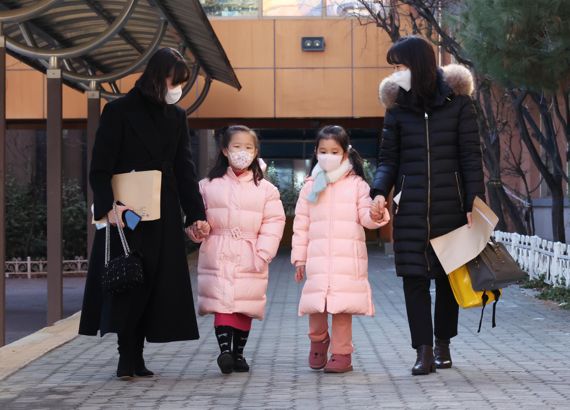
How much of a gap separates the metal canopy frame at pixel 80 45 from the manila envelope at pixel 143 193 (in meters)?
2.83

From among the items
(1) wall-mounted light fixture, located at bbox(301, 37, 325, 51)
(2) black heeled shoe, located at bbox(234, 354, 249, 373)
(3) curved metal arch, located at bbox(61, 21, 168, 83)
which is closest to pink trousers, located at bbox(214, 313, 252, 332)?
(2) black heeled shoe, located at bbox(234, 354, 249, 373)

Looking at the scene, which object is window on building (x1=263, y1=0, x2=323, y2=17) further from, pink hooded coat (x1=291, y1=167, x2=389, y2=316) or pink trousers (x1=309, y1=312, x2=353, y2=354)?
pink trousers (x1=309, y1=312, x2=353, y2=354)

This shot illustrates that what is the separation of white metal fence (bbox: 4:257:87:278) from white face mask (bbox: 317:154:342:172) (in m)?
16.5

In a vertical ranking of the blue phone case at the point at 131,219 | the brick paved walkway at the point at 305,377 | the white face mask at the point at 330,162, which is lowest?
the brick paved walkway at the point at 305,377

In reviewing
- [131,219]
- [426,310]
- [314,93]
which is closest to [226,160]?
[131,219]

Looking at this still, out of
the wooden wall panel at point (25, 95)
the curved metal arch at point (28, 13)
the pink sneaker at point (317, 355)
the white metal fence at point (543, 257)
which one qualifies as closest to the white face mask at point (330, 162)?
the pink sneaker at point (317, 355)

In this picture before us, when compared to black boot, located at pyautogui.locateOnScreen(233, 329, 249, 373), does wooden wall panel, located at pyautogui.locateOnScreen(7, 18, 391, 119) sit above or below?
above

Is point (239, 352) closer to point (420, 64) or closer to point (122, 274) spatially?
point (122, 274)

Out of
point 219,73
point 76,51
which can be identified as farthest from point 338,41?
point 76,51

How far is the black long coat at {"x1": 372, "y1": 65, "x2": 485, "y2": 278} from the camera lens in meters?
7.16

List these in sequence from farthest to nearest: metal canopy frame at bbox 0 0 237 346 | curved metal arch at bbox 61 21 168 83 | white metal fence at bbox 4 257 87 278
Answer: white metal fence at bbox 4 257 87 278, curved metal arch at bbox 61 21 168 83, metal canopy frame at bbox 0 0 237 346

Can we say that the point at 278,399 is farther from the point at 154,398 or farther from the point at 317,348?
the point at 317,348

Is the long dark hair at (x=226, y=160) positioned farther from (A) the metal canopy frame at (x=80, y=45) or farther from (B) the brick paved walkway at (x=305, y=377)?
(A) the metal canopy frame at (x=80, y=45)

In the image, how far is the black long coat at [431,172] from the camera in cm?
716
